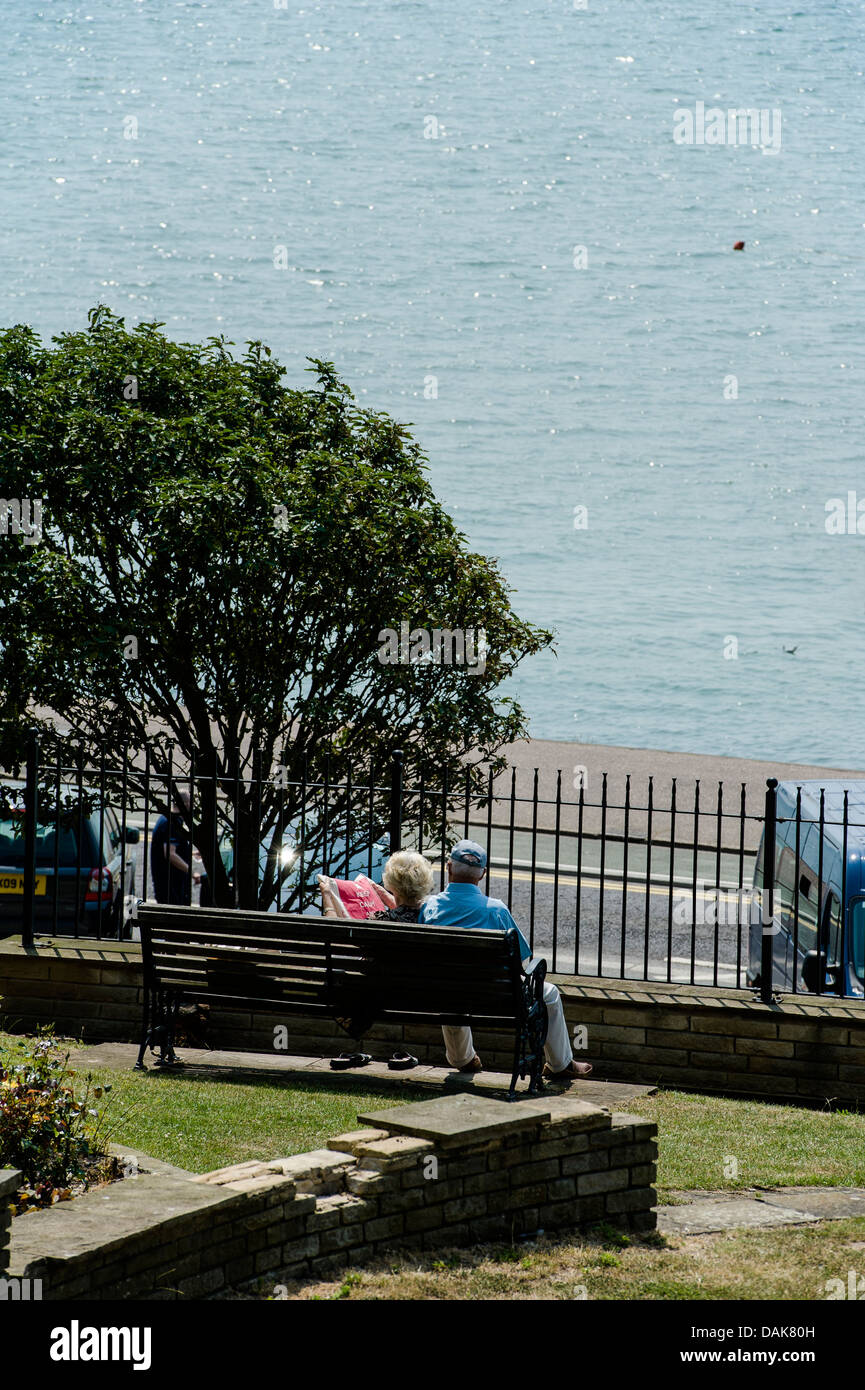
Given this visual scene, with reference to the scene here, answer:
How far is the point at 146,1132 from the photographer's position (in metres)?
6.19

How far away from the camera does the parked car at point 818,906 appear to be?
9133 millimetres

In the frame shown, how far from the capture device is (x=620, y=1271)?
5.15m

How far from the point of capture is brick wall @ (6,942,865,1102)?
318 inches

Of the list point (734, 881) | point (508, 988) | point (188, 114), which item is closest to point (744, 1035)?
point (508, 988)

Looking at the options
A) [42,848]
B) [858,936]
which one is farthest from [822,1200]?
[42,848]

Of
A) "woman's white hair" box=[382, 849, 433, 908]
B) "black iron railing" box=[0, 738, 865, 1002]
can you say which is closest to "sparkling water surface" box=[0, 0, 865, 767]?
"black iron railing" box=[0, 738, 865, 1002]

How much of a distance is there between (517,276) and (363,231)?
5.73m

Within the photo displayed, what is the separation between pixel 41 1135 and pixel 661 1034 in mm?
4364

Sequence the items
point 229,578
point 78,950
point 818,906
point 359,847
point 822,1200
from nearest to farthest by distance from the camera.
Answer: point 822,1200
point 78,950
point 818,906
point 229,578
point 359,847

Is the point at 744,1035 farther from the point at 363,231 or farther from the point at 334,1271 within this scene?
the point at 363,231

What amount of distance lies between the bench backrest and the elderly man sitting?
29 centimetres

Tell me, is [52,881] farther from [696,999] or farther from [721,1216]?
[721,1216]

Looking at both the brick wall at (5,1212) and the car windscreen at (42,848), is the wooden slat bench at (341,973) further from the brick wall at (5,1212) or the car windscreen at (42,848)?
the car windscreen at (42,848)

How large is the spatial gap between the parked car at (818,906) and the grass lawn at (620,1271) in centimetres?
292
